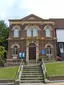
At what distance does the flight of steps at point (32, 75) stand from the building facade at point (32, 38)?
34.6 feet

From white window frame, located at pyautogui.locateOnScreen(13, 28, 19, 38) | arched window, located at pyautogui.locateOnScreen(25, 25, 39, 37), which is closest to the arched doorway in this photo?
arched window, located at pyautogui.locateOnScreen(25, 25, 39, 37)

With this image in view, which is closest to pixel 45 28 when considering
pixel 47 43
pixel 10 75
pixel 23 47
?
pixel 47 43

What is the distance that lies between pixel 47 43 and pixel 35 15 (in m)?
5.97

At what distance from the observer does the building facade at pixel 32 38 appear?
142 ft

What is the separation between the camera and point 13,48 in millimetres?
43625

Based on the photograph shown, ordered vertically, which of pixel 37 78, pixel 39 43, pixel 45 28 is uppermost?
pixel 45 28

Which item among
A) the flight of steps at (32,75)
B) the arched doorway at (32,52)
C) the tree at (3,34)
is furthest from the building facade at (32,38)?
the flight of steps at (32,75)

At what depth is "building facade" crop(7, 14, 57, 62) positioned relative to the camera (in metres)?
43.2

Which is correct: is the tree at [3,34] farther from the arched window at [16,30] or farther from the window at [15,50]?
the window at [15,50]

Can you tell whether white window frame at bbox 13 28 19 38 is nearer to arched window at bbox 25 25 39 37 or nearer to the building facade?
the building facade

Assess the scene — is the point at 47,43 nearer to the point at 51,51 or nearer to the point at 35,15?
the point at 51,51

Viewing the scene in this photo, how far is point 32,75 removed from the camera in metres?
29.0

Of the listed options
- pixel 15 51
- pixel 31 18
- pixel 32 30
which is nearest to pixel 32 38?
pixel 32 30

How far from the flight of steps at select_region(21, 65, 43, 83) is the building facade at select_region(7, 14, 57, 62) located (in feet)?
34.6
